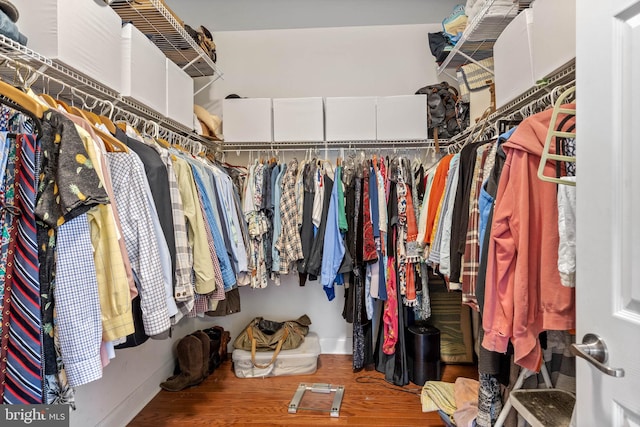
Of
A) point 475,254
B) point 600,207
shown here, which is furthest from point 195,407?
point 600,207

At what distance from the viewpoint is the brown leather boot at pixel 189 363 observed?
230cm

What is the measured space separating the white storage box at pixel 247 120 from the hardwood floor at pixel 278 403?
1.69 metres

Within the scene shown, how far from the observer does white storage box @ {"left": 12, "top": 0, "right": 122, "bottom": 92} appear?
3.97 ft

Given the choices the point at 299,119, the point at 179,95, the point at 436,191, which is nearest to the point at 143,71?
the point at 179,95

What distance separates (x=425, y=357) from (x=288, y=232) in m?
1.22

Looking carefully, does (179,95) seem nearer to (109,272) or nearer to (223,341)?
(109,272)

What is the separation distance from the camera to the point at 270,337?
8.49 feet

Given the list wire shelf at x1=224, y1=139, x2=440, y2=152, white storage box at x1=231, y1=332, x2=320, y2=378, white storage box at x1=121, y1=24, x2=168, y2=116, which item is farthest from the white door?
white storage box at x1=231, y1=332, x2=320, y2=378

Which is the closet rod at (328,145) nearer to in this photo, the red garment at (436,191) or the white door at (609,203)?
the red garment at (436,191)

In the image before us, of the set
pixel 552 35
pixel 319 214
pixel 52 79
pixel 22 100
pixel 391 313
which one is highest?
pixel 552 35

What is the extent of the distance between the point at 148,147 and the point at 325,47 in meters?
1.95

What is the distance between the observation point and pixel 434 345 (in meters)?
2.30

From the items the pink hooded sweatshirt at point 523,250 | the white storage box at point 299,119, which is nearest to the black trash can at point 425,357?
the pink hooded sweatshirt at point 523,250

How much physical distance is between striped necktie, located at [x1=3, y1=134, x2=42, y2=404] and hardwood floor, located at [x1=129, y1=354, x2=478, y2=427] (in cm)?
132
